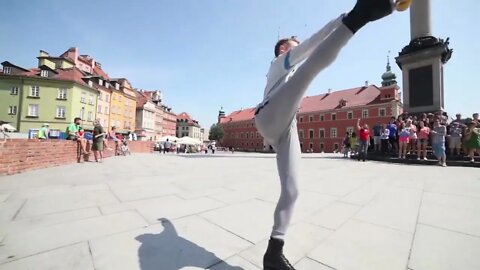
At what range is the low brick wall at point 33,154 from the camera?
5695 mm

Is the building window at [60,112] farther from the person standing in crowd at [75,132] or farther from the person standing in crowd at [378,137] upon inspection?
the person standing in crowd at [378,137]

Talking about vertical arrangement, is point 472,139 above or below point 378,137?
below

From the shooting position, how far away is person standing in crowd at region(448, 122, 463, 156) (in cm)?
988

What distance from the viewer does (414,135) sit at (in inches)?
396

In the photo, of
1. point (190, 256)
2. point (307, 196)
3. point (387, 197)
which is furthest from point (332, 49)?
point (387, 197)

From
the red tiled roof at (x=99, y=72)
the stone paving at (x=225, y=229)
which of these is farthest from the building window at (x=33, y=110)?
the stone paving at (x=225, y=229)

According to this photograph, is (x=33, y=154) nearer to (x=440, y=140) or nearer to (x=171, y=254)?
(x=171, y=254)

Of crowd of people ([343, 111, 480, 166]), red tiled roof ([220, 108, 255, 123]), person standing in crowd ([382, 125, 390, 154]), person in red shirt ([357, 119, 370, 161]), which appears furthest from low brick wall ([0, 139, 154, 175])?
red tiled roof ([220, 108, 255, 123])

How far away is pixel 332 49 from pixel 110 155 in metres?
15.7

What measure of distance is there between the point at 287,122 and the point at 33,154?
8.17m

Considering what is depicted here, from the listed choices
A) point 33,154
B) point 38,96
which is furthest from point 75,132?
point 38,96

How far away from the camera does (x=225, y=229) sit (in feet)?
7.68

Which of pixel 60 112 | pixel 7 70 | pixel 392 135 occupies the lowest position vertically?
pixel 392 135

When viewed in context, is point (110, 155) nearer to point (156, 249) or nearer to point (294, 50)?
point (156, 249)
